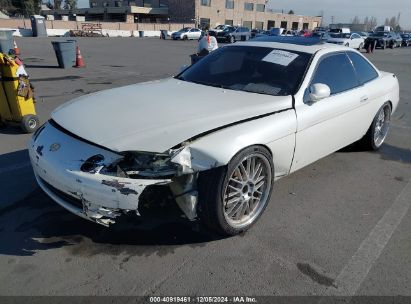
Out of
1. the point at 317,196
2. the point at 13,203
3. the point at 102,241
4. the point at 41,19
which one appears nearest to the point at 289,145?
the point at 317,196

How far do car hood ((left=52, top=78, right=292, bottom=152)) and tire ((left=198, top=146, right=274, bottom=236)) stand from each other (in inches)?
13.5

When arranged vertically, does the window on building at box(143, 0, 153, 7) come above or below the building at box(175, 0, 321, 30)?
above

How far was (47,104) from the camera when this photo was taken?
7.56 meters

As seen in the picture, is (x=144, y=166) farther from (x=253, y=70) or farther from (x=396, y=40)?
(x=396, y=40)

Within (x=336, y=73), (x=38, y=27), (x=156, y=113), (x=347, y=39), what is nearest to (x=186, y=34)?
(x=38, y=27)

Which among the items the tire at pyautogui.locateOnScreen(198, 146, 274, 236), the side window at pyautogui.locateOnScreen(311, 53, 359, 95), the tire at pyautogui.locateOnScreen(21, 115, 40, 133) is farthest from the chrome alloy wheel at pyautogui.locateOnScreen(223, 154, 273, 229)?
the tire at pyautogui.locateOnScreen(21, 115, 40, 133)

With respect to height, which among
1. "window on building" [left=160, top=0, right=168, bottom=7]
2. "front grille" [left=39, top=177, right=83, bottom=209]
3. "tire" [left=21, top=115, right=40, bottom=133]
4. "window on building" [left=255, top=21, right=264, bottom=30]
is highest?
"window on building" [left=160, top=0, right=168, bottom=7]

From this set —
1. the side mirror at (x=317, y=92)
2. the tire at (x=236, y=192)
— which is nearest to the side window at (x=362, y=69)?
the side mirror at (x=317, y=92)

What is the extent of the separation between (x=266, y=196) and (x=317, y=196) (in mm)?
828

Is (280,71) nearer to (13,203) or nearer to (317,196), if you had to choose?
(317,196)

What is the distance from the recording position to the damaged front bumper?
256 cm

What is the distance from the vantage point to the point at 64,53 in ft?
43.7

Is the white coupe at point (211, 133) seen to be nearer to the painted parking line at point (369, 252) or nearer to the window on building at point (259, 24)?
the painted parking line at point (369, 252)

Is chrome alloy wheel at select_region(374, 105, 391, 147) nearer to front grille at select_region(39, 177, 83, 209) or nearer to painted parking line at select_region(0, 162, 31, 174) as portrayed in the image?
front grille at select_region(39, 177, 83, 209)
